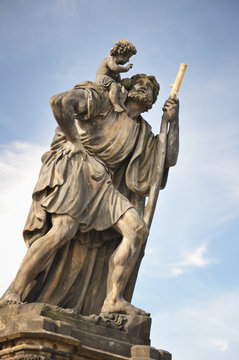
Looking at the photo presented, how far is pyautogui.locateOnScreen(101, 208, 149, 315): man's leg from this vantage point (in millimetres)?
9094

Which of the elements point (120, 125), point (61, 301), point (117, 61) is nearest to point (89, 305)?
point (61, 301)

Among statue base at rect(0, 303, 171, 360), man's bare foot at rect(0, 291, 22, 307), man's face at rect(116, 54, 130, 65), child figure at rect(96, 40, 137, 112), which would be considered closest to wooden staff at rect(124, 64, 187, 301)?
statue base at rect(0, 303, 171, 360)

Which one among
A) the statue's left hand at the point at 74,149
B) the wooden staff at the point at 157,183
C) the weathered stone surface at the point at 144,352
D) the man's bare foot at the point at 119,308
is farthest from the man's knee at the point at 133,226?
the weathered stone surface at the point at 144,352

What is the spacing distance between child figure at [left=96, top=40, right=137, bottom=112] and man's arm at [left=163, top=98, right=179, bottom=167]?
87 centimetres

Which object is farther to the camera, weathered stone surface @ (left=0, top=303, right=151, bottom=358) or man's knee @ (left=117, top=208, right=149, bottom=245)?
man's knee @ (left=117, top=208, right=149, bottom=245)

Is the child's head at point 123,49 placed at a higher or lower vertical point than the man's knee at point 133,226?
higher

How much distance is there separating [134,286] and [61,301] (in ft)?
3.93

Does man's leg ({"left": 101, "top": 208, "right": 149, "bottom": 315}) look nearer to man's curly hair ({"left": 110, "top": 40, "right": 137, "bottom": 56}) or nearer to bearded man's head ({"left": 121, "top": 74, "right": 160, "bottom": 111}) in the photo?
bearded man's head ({"left": 121, "top": 74, "right": 160, "bottom": 111})

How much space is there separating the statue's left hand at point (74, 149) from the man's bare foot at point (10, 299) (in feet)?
7.25

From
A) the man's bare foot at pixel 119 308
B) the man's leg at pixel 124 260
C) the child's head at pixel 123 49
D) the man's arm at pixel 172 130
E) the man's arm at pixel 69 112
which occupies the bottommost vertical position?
the man's bare foot at pixel 119 308

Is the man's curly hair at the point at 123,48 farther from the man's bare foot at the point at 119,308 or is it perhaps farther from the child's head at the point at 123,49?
the man's bare foot at the point at 119,308

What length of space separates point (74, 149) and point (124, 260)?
1.83 metres

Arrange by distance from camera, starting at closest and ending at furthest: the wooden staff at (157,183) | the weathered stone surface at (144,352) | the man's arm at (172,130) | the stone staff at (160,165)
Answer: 1. the weathered stone surface at (144,352)
2. the wooden staff at (157,183)
3. the stone staff at (160,165)
4. the man's arm at (172,130)

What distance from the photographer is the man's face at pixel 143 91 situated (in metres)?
10.3
